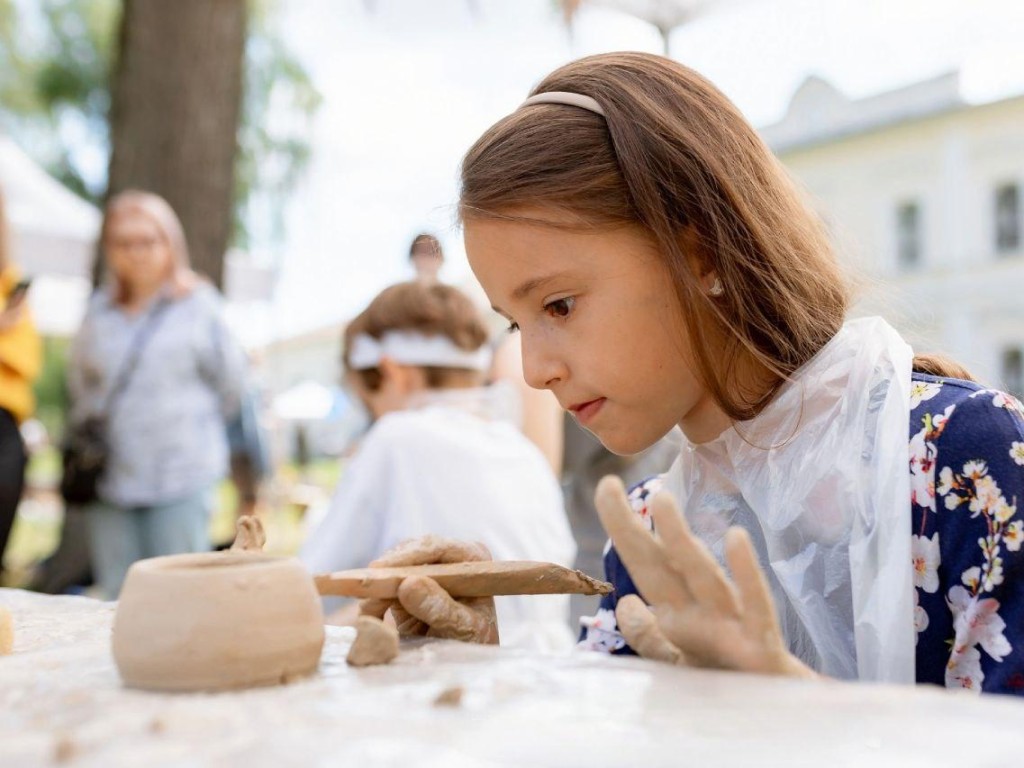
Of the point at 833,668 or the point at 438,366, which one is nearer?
the point at 833,668

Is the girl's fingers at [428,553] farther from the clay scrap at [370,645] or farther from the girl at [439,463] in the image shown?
the girl at [439,463]

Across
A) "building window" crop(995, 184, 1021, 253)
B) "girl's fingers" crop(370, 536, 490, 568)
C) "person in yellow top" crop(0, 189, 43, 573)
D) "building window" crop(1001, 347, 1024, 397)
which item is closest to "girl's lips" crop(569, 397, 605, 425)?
"girl's fingers" crop(370, 536, 490, 568)

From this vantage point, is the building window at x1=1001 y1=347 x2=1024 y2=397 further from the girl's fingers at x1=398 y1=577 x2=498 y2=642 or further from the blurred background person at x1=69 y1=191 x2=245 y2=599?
the girl's fingers at x1=398 y1=577 x2=498 y2=642

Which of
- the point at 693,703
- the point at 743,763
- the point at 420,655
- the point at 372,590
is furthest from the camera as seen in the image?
the point at 372,590

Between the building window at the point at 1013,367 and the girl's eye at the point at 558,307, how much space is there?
14.4 metres

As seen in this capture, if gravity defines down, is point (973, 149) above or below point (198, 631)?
above

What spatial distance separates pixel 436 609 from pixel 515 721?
1.23 feet

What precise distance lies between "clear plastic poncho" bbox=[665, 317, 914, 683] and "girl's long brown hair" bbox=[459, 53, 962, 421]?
0.20ft

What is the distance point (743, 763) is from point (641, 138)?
3.16 feet

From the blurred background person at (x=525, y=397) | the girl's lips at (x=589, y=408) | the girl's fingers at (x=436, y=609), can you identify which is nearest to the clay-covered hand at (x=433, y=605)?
the girl's fingers at (x=436, y=609)

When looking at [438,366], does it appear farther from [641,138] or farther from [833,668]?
[833,668]

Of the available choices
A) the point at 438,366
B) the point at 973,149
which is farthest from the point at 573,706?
the point at 973,149

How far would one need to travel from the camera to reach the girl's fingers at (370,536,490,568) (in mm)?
1346

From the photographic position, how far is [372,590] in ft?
4.08
